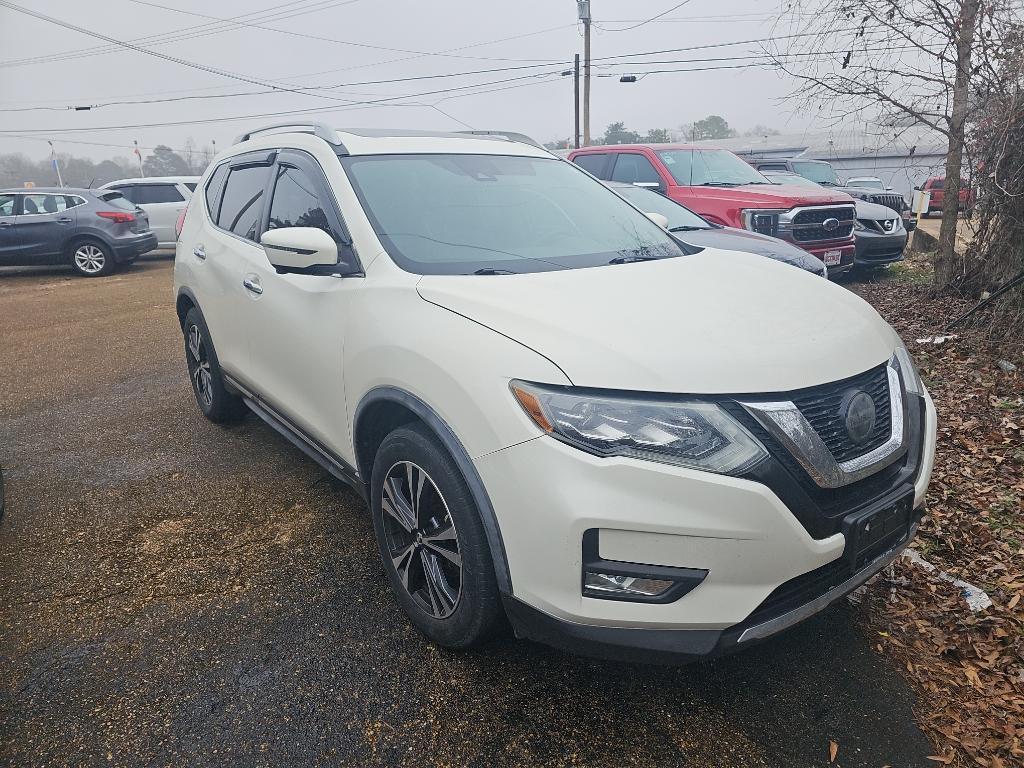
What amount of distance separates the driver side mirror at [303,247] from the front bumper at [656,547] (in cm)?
114

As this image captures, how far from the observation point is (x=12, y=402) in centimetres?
550

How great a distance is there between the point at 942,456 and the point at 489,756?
3.10 m

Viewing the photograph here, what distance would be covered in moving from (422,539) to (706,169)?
767 centimetres

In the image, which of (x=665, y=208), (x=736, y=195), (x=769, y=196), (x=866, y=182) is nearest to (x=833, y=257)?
(x=769, y=196)

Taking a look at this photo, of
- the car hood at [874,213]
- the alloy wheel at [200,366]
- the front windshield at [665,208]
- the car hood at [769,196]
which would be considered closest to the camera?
the alloy wheel at [200,366]

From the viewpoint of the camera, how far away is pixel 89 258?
12586 millimetres

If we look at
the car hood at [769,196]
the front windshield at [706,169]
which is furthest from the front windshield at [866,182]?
the car hood at [769,196]

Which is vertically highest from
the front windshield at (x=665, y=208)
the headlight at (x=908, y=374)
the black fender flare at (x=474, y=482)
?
the front windshield at (x=665, y=208)

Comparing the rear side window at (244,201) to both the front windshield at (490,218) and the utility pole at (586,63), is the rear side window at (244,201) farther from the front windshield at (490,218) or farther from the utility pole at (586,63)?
the utility pole at (586,63)

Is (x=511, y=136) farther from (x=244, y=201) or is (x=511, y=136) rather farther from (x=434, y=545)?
(x=434, y=545)

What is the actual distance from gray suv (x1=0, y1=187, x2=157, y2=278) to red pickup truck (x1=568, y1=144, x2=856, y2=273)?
8782 millimetres

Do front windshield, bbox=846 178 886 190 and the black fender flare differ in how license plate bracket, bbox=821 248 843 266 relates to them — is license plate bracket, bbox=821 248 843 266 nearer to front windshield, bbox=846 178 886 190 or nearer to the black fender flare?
the black fender flare

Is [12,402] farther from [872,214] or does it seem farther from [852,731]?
Answer: [872,214]

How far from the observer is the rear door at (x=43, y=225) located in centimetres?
1206
